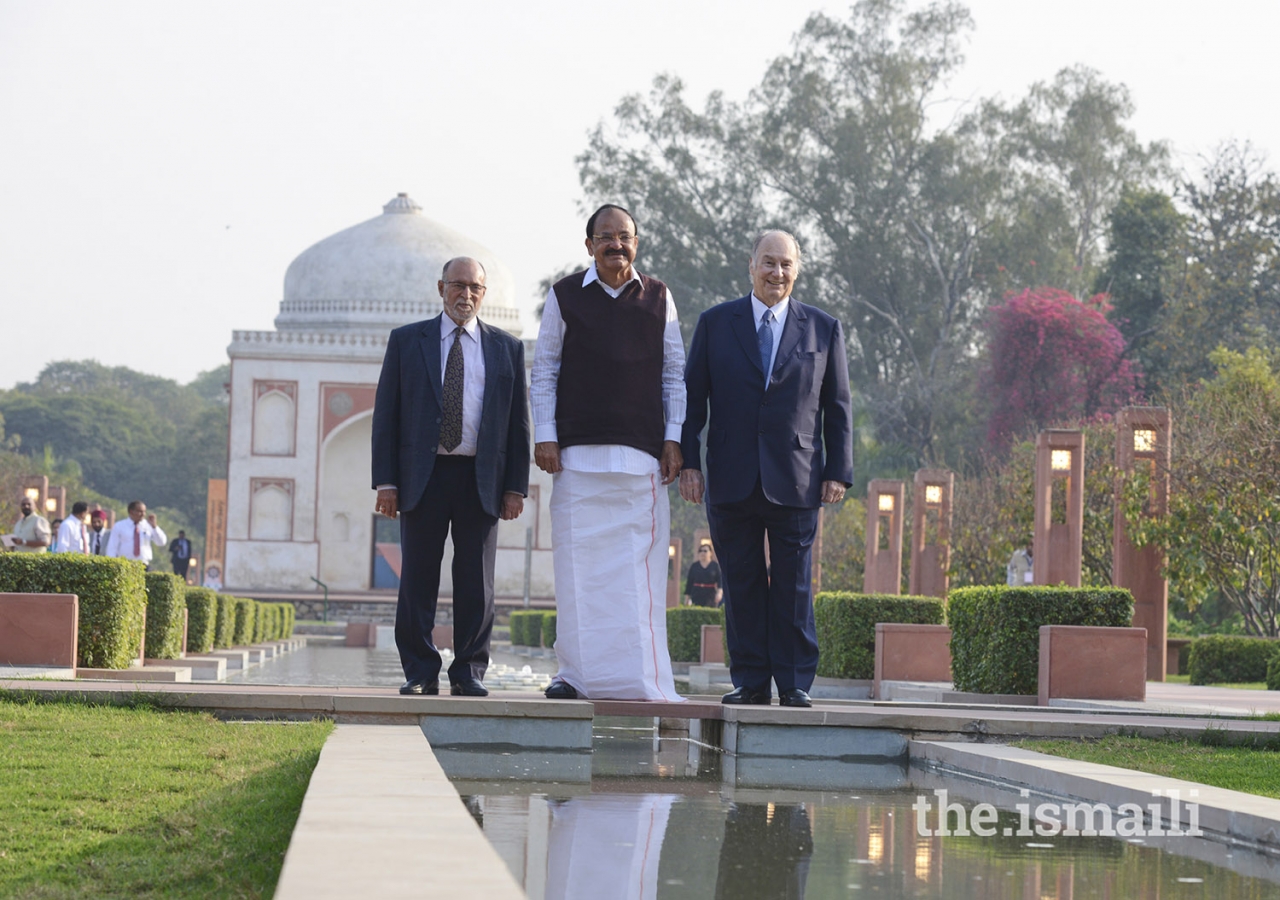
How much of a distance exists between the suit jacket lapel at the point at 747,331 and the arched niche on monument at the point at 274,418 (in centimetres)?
2902

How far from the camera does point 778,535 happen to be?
521 centimetres

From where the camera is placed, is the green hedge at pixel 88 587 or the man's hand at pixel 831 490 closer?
the man's hand at pixel 831 490

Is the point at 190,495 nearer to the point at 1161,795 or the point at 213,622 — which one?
the point at 213,622

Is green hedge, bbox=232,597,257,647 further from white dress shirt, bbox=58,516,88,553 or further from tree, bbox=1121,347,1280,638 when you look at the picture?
tree, bbox=1121,347,1280,638

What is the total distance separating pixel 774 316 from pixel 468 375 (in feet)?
3.24

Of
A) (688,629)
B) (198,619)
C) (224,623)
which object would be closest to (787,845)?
(198,619)

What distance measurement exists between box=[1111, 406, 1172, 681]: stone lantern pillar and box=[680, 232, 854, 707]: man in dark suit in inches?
323

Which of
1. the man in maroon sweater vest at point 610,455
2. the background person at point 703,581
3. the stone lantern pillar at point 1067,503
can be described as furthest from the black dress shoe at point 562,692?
the background person at point 703,581

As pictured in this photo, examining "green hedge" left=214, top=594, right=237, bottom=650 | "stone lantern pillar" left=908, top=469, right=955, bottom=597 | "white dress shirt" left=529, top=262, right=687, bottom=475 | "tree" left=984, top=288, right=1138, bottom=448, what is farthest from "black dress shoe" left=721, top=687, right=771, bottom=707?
"tree" left=984, top=288, right=1138, bottom=448

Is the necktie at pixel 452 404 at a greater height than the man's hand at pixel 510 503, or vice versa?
the necktie at pixel 452 404

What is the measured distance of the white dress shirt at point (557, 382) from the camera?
16.7ft

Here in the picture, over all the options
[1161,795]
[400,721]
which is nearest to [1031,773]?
[1161,795]

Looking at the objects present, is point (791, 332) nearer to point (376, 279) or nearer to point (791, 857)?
point (791, 857)

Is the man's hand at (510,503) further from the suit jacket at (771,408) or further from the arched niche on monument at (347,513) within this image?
the arched niche on monument at (347,513)
